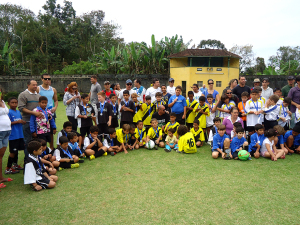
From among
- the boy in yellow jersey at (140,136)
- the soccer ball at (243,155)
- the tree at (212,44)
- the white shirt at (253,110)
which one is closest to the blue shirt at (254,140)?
the soccer ball at (243,155)

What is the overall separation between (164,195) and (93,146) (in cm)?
264

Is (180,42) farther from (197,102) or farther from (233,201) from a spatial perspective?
(233,201)

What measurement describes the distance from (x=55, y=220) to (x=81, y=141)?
9.72ft

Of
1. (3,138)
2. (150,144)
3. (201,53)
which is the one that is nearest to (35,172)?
(3,138)

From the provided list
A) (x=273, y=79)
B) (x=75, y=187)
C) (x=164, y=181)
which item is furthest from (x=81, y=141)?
(x=273, y=79)

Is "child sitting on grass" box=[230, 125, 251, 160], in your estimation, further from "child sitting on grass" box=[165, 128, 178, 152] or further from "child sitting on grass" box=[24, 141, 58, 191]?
"child sitting on grass" box=[24, 141, 58, 191]

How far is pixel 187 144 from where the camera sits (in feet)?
18.8

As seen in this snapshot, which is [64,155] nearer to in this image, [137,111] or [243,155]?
[137,111]

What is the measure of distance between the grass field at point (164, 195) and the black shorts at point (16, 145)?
0.52 m

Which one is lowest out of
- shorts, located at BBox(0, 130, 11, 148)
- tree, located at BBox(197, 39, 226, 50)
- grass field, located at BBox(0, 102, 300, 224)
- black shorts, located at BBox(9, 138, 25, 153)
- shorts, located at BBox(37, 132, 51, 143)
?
grass field, located at BBox(0, 102, 300, 224)

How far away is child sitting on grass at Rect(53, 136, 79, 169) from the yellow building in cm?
1687

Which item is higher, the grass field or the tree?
the tree

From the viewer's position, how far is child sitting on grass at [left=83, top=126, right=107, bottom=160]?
Result: 553cm

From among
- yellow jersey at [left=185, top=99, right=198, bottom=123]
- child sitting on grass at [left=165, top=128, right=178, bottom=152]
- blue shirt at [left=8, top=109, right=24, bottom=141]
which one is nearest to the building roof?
yellow jersey at [left=185, top=99, right=198, bottom=123]
